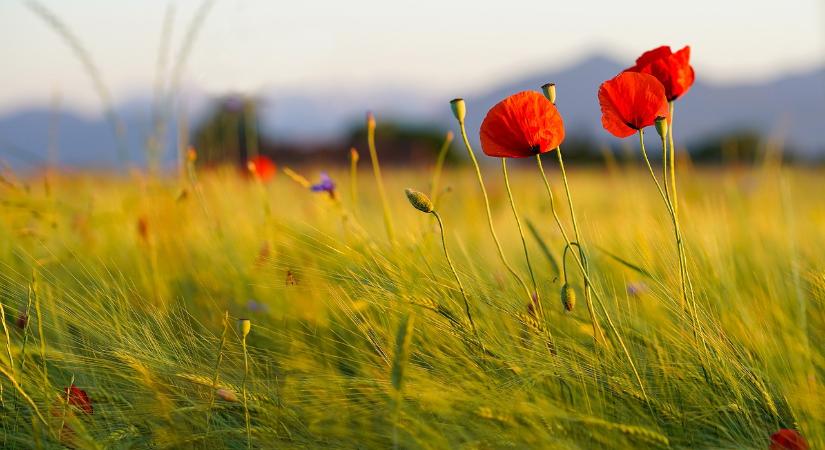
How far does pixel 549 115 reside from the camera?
806 mm

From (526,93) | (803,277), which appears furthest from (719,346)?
(803,277)

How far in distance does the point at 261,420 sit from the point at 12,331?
494mm

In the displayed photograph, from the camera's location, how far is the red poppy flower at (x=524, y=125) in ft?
2.64

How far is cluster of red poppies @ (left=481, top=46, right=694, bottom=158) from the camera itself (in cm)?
80

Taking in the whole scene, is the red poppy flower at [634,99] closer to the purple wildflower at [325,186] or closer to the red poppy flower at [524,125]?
the red poppy flower at [524,125]

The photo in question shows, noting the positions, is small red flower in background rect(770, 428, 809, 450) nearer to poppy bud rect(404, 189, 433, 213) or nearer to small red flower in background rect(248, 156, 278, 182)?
poppy bud rect(404, 189, 433, 213)

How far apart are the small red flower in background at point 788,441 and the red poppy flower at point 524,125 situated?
0.34 metres

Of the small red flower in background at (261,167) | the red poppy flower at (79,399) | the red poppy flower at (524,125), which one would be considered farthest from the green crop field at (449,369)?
the small red flower in background at (261,167)

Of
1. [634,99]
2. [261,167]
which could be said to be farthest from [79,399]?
[261,167]

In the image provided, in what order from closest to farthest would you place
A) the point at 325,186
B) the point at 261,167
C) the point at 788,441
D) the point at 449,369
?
the point at 788,441
the point at 449,369
the point at 325,186
the point at 261,167

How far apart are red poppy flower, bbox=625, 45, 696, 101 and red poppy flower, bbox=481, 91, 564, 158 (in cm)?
15

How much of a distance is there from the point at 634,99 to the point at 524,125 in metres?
0.12

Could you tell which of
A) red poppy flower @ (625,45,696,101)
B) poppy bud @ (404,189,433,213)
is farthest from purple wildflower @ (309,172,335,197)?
red poppy flower @ (625,45,696,101)

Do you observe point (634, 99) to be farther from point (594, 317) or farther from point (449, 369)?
point (449, 369)
